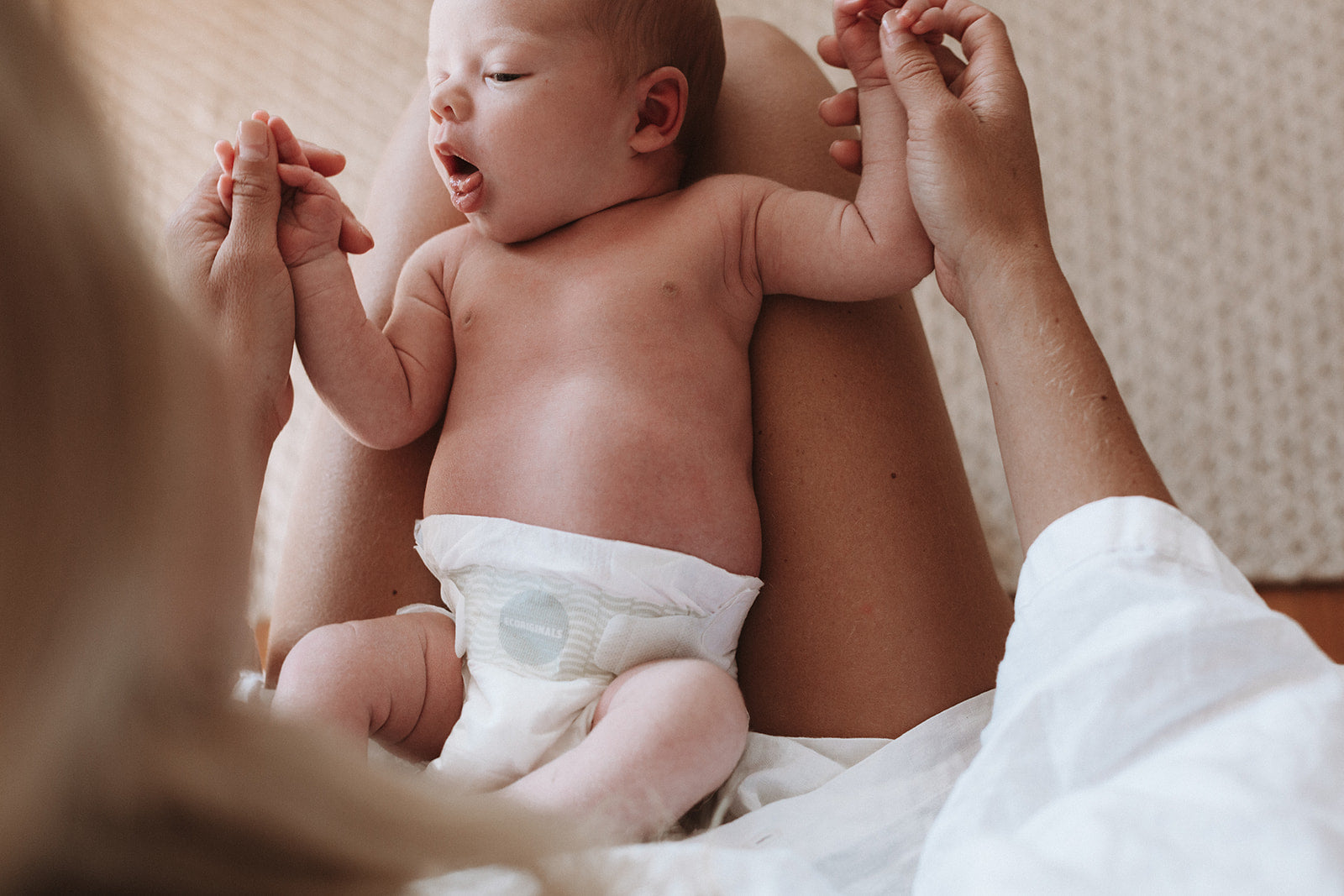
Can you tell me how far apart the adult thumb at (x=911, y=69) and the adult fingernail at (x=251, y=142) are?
0.48m

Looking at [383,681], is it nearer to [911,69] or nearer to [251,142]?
[251,142]

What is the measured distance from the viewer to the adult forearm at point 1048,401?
0.62 meters

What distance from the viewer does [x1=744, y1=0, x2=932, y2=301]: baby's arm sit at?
2.68 feet

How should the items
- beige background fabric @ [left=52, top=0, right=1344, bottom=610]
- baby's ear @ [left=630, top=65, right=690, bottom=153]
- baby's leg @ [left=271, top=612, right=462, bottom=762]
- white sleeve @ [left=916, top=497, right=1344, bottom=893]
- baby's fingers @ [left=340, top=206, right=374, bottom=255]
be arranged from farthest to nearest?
1. beige background fabric @ [left=52, top=0, right=1344, bottom=610]
2. baby's ear @ [left=630, top=65, right=690, bottom=153]
3. baby's fingers @ [left=340, top=206, right=374, bottom=255]
4. baby's leg @ [left=271, top=612, right=462, bottom=762]
5. white sleeve @ [left=916, top=497, right=1344, bottom=893]

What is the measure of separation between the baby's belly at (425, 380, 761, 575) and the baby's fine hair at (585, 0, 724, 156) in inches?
11.6

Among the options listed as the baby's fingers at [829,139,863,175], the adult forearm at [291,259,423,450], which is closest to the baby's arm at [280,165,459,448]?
the adult forearm at [291,259,423,450]

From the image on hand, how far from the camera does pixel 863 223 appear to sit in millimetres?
833

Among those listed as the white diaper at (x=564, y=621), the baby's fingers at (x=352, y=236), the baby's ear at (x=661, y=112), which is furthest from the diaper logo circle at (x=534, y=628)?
the baby's ear at (x=661, y=112)

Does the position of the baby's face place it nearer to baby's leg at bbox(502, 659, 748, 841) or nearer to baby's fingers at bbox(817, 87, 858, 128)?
baby's fingers at bbox(817, 87, 858, 128)

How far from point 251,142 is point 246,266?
94mm

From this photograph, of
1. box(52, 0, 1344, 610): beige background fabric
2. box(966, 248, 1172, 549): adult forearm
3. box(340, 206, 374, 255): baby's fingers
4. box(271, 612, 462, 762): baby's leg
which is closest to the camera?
box(966, 248, 1172, 549): adult forearm

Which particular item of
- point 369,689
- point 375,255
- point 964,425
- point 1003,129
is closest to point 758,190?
point 1003,129

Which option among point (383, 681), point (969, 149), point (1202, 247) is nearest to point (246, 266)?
point (383, 681)

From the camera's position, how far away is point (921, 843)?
628mm
